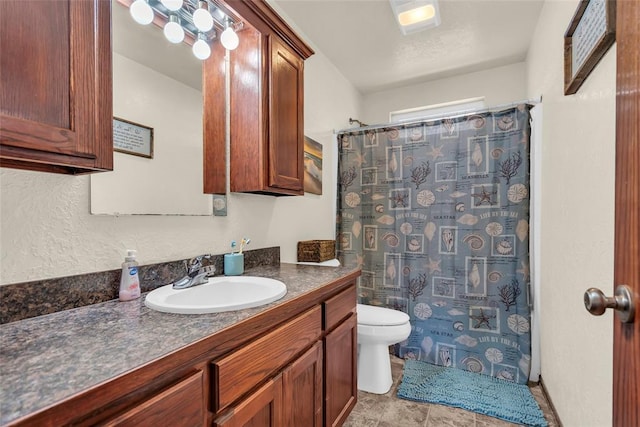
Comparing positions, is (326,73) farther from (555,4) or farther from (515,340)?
(515,340)

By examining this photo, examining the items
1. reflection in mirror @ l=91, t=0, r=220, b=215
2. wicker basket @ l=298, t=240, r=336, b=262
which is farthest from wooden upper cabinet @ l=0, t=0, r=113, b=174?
wicker basket @ l=298, t=240, r=336, b=262

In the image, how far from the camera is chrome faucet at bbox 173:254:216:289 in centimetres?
A: 114

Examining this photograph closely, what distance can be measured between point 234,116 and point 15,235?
99 cm

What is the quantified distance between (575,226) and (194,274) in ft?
5.24

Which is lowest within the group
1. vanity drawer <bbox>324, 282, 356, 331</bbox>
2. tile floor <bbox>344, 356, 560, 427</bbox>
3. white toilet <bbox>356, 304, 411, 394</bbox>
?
tile floor <bbox>344, 356, 560, 427</bbox>

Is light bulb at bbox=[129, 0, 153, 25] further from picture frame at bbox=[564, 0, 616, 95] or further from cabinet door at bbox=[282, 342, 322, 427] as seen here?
picture frame at bbox=[564, 0, 616, 95]

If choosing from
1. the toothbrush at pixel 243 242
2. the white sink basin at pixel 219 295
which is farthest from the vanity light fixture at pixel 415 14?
the white sink basin at pixel 219 295

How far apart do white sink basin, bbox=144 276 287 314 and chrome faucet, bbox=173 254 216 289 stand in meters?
0.02

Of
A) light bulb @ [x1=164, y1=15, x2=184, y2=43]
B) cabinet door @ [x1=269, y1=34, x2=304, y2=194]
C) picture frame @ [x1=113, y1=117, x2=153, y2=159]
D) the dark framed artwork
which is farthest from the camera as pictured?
the dark framed artwork

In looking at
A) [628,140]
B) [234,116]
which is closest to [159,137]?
[234,116]

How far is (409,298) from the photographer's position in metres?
2.31

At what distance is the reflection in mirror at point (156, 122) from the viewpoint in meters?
1.09

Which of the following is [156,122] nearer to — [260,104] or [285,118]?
[260,104]

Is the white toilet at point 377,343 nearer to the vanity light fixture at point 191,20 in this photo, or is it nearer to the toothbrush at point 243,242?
the toothbrush at point 243,242
